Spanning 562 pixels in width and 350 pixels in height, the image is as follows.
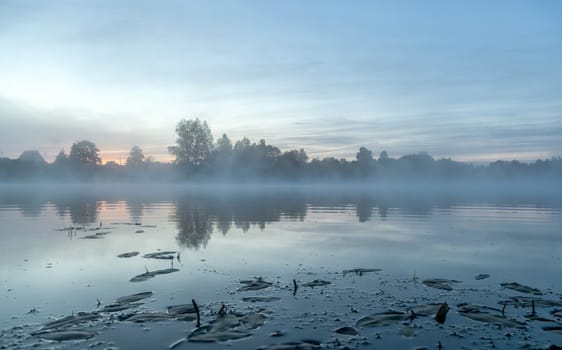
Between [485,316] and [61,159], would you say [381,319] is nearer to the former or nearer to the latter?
[485,316]

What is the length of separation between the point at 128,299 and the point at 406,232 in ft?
42.4

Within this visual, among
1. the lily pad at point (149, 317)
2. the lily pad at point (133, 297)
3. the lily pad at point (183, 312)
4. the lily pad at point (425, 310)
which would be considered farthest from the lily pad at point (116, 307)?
the lily pad at point (425, 310)

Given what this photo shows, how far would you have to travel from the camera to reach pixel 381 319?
6.52 m

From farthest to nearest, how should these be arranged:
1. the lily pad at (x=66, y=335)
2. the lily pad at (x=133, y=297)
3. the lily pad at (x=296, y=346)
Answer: the lily pad at (x=133, y=297), the lily pad at (x=66, y=335), the lily pad at (x=296, y=346)

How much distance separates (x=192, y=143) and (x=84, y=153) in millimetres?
36657

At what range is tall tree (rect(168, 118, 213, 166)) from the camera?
105688 millimetres

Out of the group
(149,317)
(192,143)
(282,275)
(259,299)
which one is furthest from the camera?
(192,143)

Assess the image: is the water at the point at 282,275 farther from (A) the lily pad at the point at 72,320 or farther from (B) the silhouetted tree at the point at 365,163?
(B) the silhouetted tree at the point at 365,163

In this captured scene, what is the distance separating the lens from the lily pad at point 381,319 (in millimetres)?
6379

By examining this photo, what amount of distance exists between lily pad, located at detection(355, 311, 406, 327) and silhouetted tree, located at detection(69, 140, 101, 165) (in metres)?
127

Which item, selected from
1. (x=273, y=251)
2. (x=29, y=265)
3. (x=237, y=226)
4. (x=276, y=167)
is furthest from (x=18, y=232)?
(x=276, y=167)

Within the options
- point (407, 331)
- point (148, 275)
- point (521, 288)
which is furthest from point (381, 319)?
point (148, 275)

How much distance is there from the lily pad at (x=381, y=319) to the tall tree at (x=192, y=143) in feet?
339

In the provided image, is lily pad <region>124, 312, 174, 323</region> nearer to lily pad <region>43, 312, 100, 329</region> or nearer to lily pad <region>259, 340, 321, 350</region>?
lily pad <region>43, 312, 100, 329</region>
